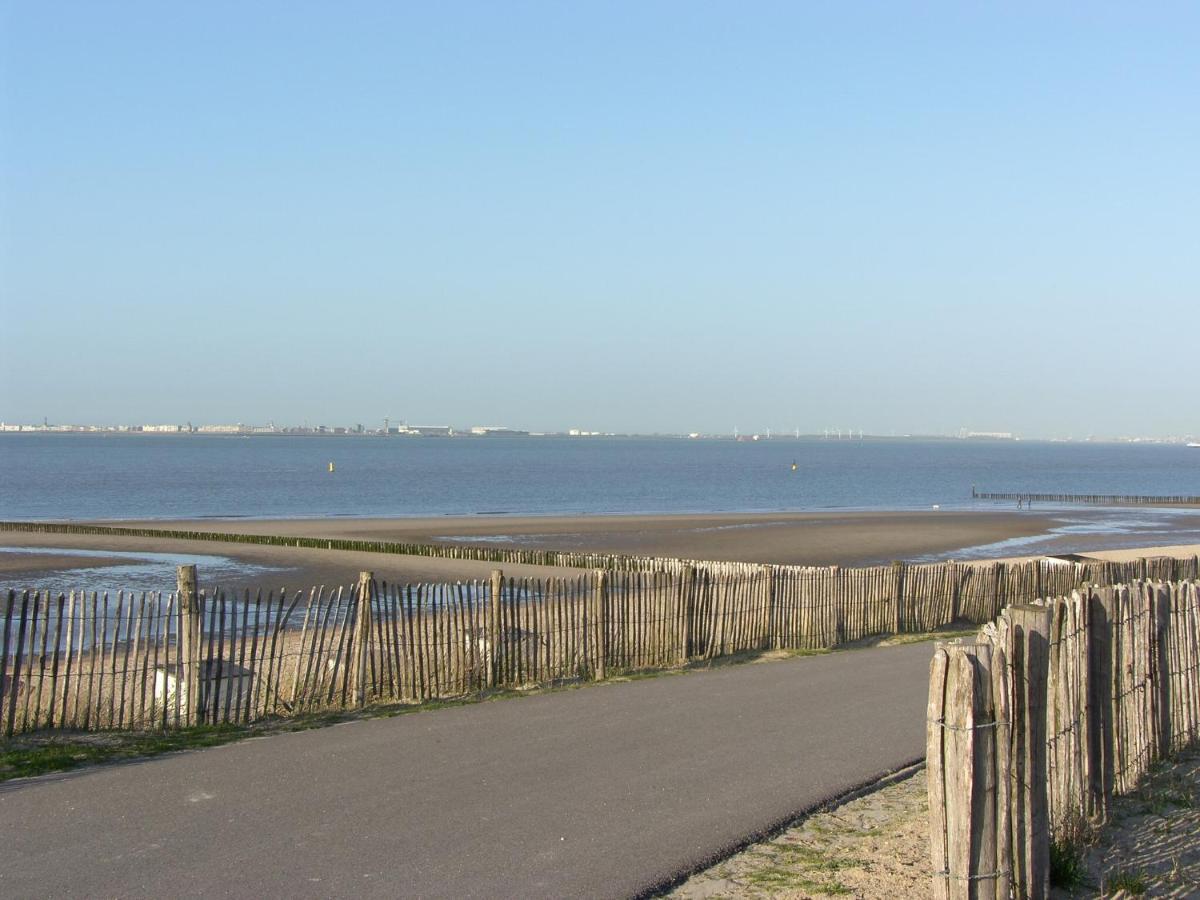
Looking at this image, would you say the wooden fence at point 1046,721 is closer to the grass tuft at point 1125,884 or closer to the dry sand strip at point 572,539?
the grass tuft at point 1125,884

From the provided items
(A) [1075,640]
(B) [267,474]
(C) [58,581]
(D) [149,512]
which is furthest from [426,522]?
(B) [267,474]

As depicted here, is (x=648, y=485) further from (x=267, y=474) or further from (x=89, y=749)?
(x=89, y=749)

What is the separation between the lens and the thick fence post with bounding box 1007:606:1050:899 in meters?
6.21

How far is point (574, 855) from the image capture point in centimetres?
738

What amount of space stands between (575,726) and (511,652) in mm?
3013

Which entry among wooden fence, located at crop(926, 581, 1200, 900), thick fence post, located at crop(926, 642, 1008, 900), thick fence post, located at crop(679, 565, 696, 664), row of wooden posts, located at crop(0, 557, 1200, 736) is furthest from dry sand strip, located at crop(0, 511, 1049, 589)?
thick fence post, located at crop(926, 642, 1008, 900)

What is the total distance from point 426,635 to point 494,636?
0.99m

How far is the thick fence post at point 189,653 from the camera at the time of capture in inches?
446

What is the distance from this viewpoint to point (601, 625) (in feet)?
49.4

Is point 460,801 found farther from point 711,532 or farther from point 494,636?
point 711,532

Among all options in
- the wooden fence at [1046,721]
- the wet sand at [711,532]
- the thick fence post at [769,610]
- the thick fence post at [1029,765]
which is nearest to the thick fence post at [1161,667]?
the wooden fence at [1046,721]

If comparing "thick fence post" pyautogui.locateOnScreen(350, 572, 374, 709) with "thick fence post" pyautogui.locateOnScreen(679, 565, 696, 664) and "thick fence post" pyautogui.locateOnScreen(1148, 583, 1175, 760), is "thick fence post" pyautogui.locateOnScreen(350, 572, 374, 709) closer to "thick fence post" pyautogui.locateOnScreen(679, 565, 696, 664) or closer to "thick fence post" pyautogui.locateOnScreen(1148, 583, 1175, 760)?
"thick fence post" pyautogui.locateOnScreen(679, 565, 696, 664)

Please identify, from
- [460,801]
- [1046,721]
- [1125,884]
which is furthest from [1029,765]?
[460,801]

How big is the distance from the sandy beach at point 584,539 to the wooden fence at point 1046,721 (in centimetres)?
2396
